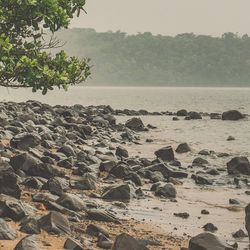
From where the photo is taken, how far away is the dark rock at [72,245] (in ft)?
28.1

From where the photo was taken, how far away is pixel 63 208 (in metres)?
11.0

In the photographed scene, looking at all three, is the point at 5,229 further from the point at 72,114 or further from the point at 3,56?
the point at 72,114

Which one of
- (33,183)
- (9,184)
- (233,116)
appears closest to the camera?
(9,184)

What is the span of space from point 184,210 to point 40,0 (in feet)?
21.9

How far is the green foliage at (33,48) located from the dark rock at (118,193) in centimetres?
362

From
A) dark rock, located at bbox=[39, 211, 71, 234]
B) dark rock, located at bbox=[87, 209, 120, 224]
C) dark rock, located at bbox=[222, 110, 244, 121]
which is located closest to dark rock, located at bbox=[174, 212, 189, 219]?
dark rock, located at bbox=[87, 209, 120, 224]

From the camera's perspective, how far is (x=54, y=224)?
9.38m

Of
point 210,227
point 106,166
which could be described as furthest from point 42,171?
point 210,227

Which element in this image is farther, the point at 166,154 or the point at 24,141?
the point at 166,154

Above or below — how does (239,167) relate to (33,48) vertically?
below

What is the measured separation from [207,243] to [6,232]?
3.39m

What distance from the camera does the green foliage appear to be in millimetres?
9680

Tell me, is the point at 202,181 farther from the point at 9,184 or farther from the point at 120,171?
the point at 9,184

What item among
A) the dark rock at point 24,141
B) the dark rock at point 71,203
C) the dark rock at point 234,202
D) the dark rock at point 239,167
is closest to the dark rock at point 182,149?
the dark rock at point 239,167
